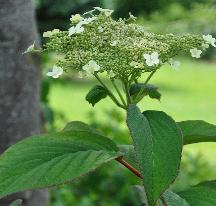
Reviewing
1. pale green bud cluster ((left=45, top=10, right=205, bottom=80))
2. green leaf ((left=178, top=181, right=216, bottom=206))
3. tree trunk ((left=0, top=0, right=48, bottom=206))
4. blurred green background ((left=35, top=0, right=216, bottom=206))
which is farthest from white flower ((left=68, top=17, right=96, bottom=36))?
blurred green background ((left=35, top=0, right=216, bottom=206))

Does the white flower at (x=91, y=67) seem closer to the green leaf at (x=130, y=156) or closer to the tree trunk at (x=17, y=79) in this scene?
the green leaf at (x=130, y=156)

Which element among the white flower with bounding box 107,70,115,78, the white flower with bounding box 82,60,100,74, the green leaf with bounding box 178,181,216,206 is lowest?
the green leaf with bounding box 178,181,216,206

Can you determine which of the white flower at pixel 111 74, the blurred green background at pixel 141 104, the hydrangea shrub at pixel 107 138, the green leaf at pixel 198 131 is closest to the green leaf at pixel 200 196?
the hydrangea shrub at pixel 107 138

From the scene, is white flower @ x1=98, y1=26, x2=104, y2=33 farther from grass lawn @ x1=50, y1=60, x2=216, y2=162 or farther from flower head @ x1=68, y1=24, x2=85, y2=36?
grass lawn @ x1=50, y1=60, x2=216, y2=162

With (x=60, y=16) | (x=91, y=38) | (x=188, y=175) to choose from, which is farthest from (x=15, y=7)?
(x=60, y=16)

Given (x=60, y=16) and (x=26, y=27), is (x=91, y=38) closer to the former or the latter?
(x=26, y=27)
